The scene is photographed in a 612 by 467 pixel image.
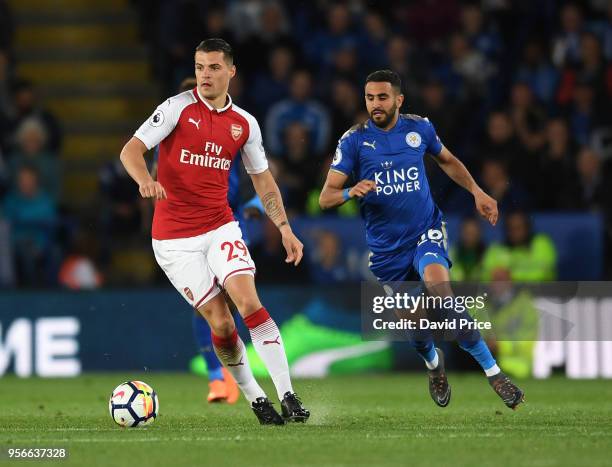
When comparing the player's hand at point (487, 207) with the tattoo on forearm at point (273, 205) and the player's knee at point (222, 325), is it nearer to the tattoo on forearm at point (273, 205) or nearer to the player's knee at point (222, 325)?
the tattoo on forearm at point (273, 205)

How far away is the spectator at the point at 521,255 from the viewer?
50.2 ft

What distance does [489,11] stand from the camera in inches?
738

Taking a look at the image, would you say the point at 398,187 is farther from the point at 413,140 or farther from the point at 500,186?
the point at 500,186

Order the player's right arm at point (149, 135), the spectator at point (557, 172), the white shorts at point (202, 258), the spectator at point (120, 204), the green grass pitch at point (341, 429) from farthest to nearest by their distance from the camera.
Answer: the spectator at point (120, 204) → the spectator at point (557, 172) → the white shorts at point (202, 258) → the player's right arm at point (149, 135) → the green grass pitch at point (341, 429)

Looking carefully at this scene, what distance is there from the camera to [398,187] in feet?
34.7

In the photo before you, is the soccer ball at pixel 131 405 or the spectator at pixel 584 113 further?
the spectator at pixel 584 113

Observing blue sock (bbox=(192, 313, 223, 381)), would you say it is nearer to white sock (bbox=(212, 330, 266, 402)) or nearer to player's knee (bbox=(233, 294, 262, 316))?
white sock (bbox=(212, 330, 266, 402))

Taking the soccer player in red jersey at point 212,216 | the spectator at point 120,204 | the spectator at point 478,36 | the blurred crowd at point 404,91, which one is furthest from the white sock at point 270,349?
the spectator at point 478,36

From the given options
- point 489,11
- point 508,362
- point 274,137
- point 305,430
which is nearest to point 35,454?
point 305,430

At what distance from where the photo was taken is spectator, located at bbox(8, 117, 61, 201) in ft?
57.0

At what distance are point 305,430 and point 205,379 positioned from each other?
5852 millimetres

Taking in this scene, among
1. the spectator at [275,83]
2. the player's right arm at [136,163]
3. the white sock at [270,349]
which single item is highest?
the spectator at [275,83]

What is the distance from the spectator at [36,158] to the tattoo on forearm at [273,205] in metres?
7.94

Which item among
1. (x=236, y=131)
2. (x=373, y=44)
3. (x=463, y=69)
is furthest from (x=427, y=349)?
(x=373, y=44)
